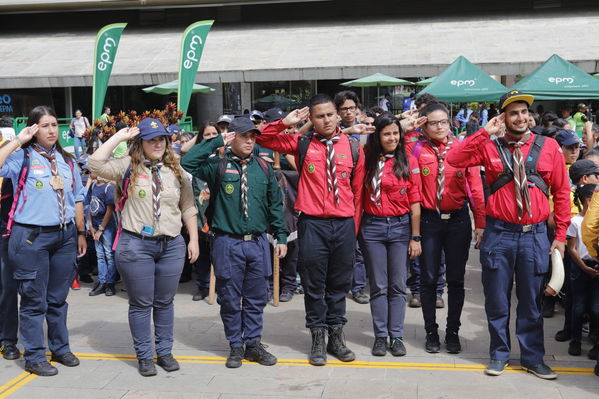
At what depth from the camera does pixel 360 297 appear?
7.93 meters

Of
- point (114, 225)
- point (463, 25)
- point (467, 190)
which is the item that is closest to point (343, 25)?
point (463, 25)

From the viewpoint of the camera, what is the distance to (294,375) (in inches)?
220

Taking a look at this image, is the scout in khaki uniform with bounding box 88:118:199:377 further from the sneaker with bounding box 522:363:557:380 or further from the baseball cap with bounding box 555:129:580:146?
the baseball cap with bounding box 555:129:580:146

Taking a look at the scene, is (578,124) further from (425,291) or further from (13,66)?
(13,66)

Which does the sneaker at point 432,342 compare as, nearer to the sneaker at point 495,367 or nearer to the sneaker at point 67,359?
the sneaker at point 495,367

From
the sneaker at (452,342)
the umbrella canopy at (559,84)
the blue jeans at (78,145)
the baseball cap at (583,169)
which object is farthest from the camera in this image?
the blue jeans at (78,145)

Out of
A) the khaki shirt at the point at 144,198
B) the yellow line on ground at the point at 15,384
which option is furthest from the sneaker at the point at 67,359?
the khaki shirt at the point at 144,198

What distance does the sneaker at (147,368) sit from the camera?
5605mm

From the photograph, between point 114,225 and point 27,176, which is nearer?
point 27,176

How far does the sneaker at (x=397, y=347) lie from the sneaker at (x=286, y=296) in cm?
222

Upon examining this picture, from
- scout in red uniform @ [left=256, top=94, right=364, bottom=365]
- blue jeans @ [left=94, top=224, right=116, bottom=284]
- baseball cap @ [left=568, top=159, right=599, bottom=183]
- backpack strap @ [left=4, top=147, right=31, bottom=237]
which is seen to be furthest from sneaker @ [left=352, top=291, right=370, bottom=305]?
backpack strap @ [left=4, top=147, right=31, bottom=237]

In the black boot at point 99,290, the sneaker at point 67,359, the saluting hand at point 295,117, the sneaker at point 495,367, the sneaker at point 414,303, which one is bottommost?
the black boot at point 99,290

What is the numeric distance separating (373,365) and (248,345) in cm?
107

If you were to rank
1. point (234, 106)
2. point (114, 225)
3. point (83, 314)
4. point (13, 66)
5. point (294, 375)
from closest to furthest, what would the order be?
point (294, 375), point (83, 314), point (114, 225), point (13, 66), point (234, 106)
